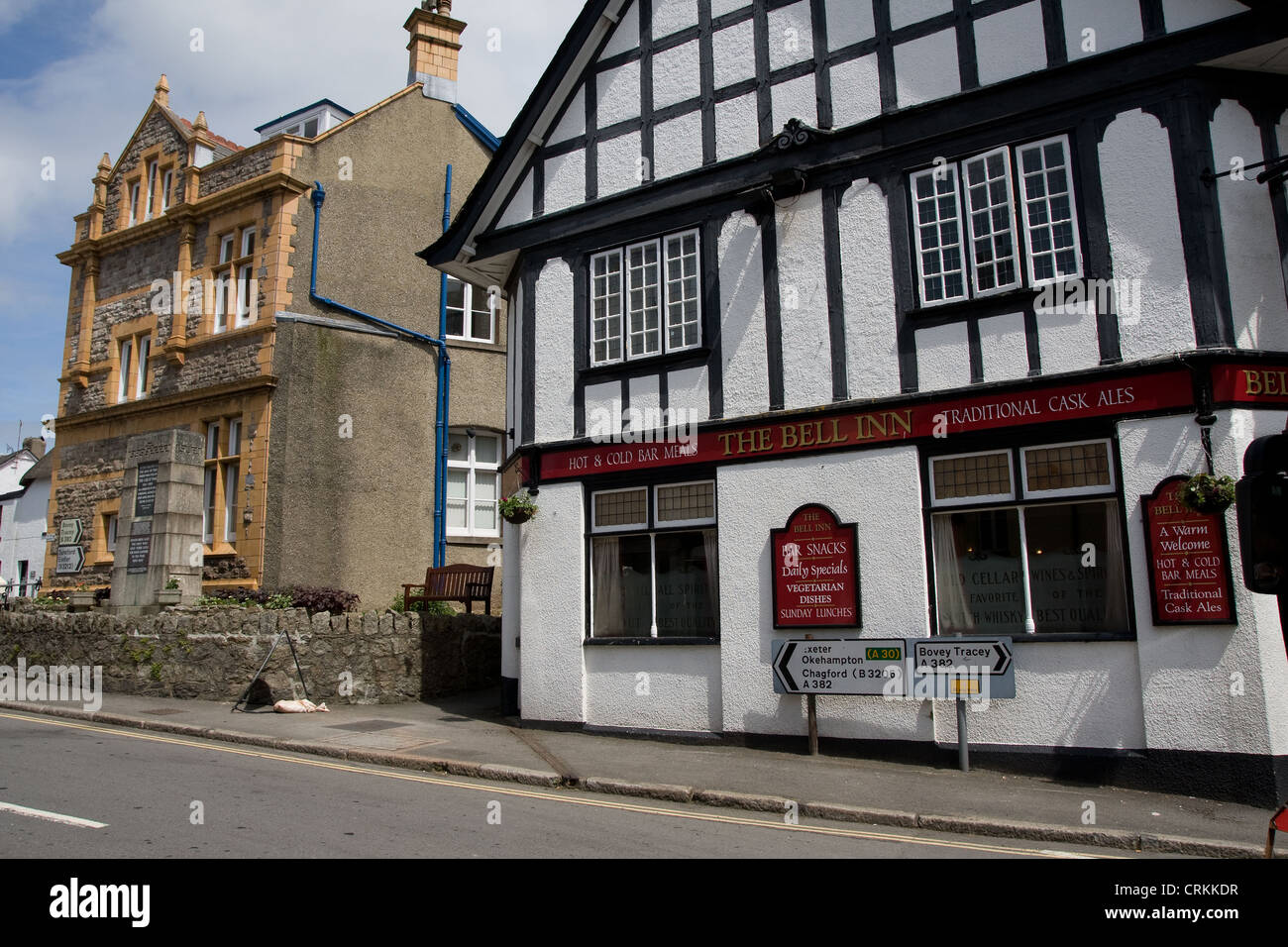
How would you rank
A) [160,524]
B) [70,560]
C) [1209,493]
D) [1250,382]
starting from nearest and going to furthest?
[1209,493] → [1250,382] → [160,524] → [70,560]

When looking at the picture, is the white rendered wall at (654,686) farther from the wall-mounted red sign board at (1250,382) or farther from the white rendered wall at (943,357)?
the wall-mounted red sign board at (1250,382)

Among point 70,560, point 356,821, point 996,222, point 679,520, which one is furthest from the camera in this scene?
point 70,560

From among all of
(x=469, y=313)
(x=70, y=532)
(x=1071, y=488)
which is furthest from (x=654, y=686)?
(x=70, y=532)

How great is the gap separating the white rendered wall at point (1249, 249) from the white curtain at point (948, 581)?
344cm

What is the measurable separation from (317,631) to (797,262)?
9.25 metres

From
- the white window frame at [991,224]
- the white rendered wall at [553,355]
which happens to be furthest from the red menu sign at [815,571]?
the white rendered wall at [553,355]

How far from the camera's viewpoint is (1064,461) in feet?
32.1

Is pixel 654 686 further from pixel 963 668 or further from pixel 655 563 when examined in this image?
pixel 963 668

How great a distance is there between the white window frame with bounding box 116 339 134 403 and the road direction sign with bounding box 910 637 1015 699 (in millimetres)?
21354

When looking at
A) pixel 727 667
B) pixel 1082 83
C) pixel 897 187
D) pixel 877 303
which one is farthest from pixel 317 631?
pixel 1082 83

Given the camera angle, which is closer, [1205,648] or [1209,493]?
[1209,493]

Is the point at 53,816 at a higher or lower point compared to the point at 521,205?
lower

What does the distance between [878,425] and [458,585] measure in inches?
379

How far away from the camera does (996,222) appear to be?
1046 centimetres
